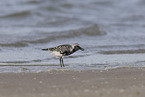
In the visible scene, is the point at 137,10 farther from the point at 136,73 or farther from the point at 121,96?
the point at 121,96

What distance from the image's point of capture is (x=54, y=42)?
11.2 meters

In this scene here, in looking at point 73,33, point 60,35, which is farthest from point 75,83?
point 73,33

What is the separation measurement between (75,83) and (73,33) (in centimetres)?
741

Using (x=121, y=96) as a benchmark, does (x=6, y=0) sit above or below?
above

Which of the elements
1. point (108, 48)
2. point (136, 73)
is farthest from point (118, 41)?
point (136, 73)

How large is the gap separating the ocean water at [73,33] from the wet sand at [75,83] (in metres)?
0.70

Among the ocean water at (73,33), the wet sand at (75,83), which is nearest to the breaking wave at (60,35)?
the ocean water at (73,33)

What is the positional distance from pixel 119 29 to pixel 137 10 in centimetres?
765

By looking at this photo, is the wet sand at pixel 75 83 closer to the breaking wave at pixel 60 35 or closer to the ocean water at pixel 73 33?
the ocean water at pixel 73 33

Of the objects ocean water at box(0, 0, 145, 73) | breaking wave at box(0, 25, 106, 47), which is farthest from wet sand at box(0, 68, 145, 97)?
breaking wave at box(0, 25, 106, 47)

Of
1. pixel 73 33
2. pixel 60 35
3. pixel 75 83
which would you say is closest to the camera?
pixel 75 83

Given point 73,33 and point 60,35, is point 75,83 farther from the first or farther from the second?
point 73,33

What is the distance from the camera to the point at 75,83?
5590 millimetres

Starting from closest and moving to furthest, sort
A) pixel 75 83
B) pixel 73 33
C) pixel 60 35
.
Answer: pixel 75 83 → pixel 60 35 → pixel 73 33
